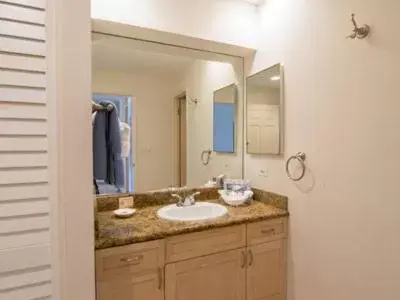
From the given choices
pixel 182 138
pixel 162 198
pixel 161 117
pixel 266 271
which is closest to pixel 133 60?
pixel 161 117

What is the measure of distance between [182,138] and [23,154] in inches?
55.7

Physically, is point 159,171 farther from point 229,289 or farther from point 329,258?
point 329,258

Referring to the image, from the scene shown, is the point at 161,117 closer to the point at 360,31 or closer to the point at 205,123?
the point at 205,123

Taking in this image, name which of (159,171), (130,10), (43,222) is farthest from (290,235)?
(130,10)

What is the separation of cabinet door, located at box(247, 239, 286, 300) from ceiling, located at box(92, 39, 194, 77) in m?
1.44

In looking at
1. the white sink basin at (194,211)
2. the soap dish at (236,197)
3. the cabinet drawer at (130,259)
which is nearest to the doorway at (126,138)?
the white sink basin at (194,211)

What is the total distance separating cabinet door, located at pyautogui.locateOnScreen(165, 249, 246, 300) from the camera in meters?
1.50

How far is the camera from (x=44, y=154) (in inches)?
32.7

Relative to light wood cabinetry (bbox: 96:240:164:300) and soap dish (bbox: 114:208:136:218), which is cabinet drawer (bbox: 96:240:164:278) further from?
soap dish (bbox: 114:208:136:218)

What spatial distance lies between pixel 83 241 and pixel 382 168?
135 centimetres

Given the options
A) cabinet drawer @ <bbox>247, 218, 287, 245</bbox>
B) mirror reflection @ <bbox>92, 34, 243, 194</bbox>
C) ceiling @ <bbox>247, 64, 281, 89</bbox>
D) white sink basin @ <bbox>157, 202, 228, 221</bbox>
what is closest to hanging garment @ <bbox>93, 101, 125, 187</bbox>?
mirror reflection @ <bbox>92, 34, 243, 194</bbox>

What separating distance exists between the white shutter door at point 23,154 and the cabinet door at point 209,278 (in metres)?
0.80

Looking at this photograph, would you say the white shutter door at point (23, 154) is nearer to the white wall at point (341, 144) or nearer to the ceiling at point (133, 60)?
the ceiling at point (133, 60)

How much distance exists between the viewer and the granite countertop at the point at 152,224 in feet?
4.50
